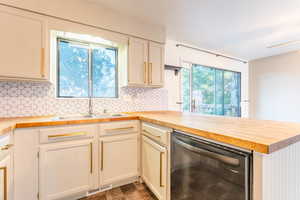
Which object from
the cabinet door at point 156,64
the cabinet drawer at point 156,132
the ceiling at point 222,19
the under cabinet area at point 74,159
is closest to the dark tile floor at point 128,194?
the under cabinet area at point 74,159

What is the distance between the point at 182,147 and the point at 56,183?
1.32 metres

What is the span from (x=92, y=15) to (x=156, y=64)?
112 cm

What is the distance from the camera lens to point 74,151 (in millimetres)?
1485

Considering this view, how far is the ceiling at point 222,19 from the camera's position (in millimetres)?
1823

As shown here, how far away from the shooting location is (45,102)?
182 cm

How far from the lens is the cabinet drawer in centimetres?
133

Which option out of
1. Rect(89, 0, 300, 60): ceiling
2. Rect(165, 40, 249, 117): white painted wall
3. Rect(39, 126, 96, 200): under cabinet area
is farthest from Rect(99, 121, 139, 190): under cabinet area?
Rect(89, 0, 300, 60): ceiling

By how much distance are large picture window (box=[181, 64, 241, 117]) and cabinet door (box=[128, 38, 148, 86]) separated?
1.26m

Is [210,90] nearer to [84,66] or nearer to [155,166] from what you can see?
[155,166]

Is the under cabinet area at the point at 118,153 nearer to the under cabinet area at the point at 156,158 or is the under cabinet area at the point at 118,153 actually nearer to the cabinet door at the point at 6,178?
the under cabinet area at the point at 156,158

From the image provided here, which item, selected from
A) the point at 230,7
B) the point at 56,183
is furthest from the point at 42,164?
the point at 230,7

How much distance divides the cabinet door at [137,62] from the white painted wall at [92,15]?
0.14m

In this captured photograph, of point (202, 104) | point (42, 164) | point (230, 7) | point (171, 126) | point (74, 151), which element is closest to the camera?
point (171, 126)

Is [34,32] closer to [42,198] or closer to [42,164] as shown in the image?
[42,164]
